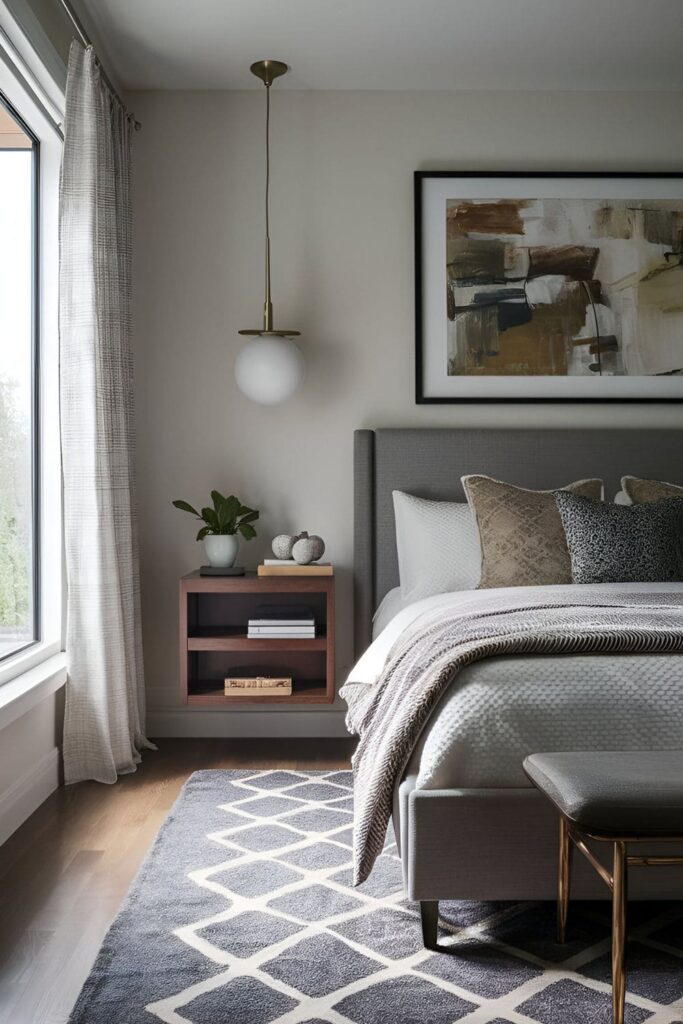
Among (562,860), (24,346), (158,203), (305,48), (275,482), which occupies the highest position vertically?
(305,48)

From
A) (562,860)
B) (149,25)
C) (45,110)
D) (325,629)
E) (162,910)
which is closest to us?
(562,860)

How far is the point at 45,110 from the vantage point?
3301mm

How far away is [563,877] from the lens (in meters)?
2.05

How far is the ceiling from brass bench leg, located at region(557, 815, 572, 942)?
9.07 feet

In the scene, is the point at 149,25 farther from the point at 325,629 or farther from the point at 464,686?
the point at 464,686

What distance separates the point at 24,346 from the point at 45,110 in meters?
0.78

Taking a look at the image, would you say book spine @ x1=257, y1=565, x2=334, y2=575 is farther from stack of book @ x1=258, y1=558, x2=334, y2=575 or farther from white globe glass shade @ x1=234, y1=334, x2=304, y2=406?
white globe glass shade @ x1=234, y1=334, x2=304, y2=406

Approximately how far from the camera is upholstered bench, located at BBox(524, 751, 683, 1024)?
1604 millimetres

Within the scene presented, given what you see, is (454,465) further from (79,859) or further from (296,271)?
(79,859)

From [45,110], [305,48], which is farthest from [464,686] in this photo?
[305,48]

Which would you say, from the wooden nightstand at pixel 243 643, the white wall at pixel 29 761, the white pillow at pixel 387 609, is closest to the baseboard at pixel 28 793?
the white wall at pixel 29 761

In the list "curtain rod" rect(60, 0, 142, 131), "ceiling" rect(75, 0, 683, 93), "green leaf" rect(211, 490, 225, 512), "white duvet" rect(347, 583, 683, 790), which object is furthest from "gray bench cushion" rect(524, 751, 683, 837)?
"curtain rod" rect(60, 0, 142, 131)

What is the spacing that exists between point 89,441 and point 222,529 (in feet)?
2.32

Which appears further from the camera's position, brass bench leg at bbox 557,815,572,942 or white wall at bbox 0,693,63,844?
white wall at bbox 0,693,63,844
